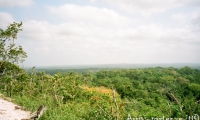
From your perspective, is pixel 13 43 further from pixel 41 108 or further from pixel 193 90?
pixel 193 90

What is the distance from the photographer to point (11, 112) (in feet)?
19.2

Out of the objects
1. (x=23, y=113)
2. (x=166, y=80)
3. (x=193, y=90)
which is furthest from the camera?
(x=166, y=80)

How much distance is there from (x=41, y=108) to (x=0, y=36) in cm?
763

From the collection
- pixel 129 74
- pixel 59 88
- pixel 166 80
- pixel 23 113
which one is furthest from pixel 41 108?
pixel 129 74

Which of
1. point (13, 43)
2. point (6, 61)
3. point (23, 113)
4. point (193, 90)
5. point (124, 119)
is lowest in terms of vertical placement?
point (193, 90)

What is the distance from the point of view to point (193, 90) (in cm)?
3036

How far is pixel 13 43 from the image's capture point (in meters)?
10.9

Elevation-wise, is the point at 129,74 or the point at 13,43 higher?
the point at 13,43

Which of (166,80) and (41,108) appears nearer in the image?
(41,108)

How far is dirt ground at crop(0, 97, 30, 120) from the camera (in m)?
5.43

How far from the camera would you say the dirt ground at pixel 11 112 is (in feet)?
17.8

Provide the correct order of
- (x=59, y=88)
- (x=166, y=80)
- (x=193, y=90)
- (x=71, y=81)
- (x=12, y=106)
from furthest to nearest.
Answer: (x=166, y=80)
(x=193, y=90)
(x=71, y=81)
(x=59, y=88)
(x=12, y=106)

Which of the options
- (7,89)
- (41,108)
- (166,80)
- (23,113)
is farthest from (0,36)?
(166,80)

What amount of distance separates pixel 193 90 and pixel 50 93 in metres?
28.4
